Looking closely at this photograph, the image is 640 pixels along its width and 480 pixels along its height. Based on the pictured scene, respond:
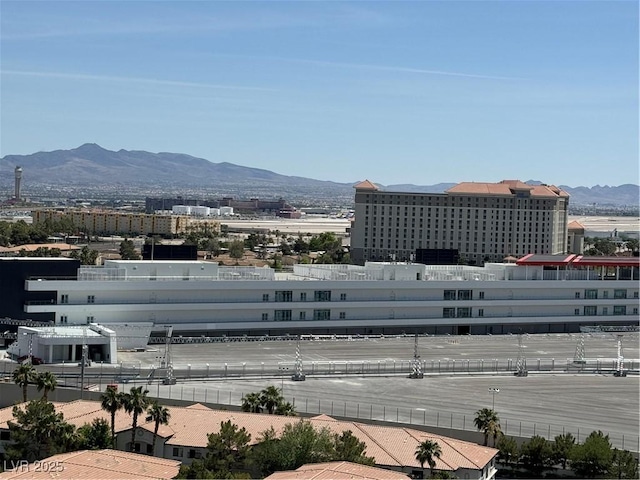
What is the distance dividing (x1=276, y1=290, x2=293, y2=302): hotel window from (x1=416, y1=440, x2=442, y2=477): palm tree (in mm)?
43388

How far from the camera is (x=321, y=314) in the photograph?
90.0 meters

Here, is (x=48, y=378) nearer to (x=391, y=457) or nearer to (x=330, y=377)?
(x=391, y=457)

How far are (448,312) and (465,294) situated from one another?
2.10m

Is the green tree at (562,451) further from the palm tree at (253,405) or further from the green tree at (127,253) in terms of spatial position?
the green tree at (127,253)

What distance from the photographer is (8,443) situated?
160 feet

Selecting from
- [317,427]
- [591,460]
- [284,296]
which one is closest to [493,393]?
[591,460]

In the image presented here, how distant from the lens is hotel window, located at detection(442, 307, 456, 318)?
309 feet

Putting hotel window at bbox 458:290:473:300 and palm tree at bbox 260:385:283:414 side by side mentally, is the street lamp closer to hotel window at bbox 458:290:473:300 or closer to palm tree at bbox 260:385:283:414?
palm tree at bbox 260:385:283:414

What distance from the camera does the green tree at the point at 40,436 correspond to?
46.3m

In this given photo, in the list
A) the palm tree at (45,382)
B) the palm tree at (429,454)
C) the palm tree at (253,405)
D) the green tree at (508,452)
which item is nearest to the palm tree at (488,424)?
the green tree at (508,452)

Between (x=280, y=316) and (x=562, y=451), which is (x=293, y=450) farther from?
(x=280, y=316)

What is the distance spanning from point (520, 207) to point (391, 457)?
149 meters

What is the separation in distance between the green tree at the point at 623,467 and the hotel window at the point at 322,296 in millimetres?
42359

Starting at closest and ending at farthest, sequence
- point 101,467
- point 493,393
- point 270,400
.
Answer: point 101,467, point 270,400, point 493,393
